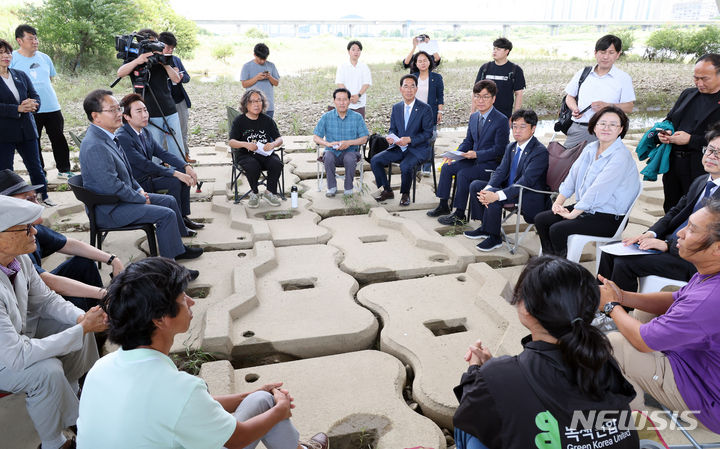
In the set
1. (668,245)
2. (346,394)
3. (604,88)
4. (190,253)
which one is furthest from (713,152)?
(190,253)

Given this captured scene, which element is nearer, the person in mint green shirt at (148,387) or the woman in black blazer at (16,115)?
the person in mint green shirt at (148,387)

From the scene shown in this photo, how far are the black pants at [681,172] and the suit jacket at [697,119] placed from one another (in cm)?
7

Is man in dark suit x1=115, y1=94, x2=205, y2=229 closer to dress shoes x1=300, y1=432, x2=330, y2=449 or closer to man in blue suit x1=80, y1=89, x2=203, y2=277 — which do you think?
man in blue suit x1=80, y1=89, x2=203, y2=277

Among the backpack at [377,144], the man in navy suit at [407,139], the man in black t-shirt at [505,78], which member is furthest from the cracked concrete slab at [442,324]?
the man in black t-shirt at [505,78]

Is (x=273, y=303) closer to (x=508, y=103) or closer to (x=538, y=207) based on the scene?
(x=538, y=207)

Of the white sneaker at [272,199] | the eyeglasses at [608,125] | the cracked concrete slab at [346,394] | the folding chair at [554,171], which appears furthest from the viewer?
the white sneaker at [272,199]

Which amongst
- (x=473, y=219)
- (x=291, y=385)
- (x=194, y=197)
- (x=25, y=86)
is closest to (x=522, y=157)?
(x=473, y=219)

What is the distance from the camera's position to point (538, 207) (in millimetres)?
4160

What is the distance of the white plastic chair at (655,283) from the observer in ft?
9.07

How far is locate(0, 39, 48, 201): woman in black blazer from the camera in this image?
4.60 meters

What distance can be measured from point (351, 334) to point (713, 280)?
187cm

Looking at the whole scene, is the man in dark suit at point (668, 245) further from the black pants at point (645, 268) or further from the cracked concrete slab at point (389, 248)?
the cracked concrete slab at point (389, 248)

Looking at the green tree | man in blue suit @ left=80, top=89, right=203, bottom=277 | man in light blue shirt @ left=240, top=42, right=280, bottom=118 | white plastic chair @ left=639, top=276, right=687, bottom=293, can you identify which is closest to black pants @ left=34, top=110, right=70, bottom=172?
man in light blue shirt @ left=240, top=42, right=280, bottom=118

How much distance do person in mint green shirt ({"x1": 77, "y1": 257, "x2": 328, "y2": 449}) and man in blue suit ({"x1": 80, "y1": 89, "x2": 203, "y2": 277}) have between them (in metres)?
2.24
